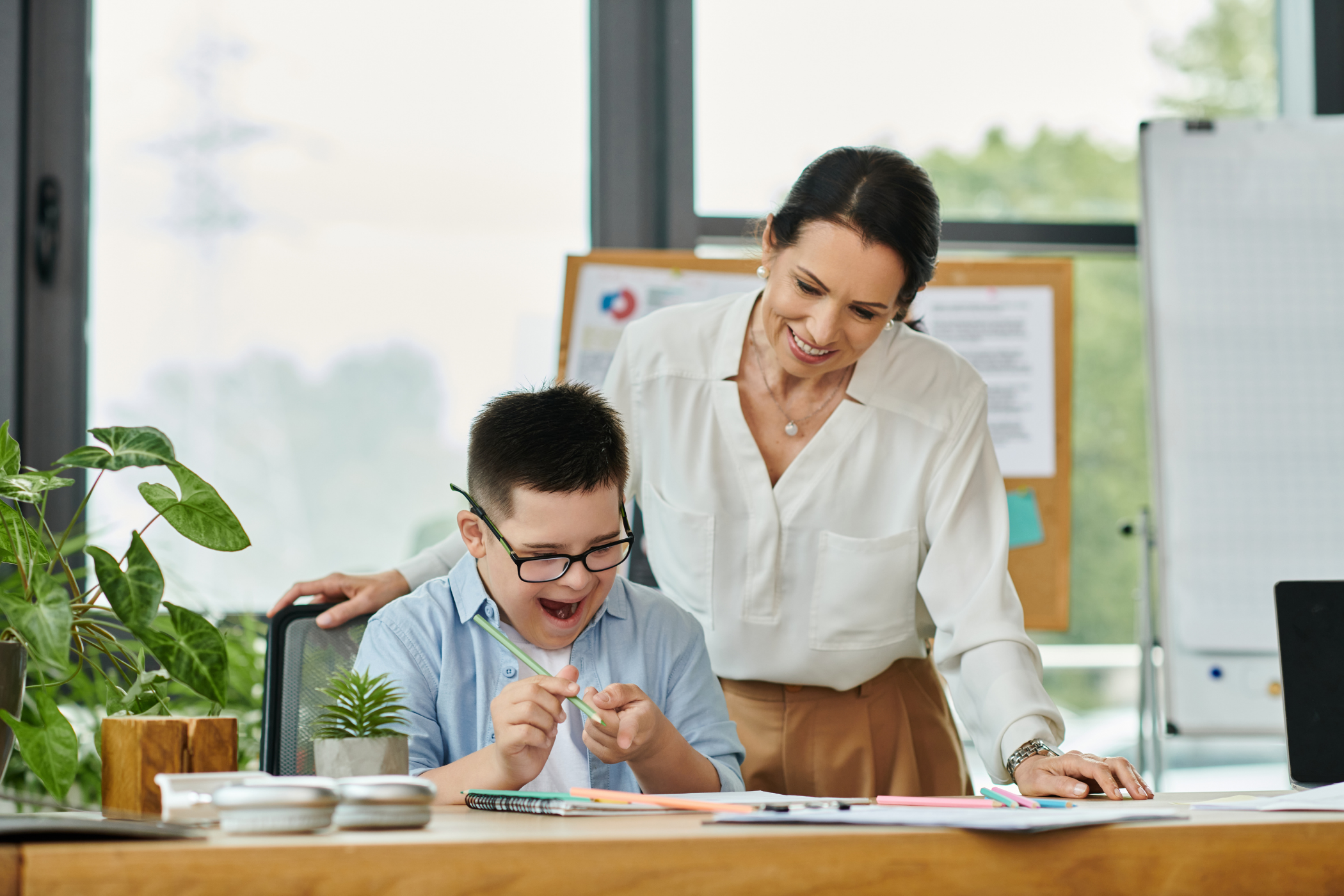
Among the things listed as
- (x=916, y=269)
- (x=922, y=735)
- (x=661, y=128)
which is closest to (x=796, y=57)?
(x=661, y=128)

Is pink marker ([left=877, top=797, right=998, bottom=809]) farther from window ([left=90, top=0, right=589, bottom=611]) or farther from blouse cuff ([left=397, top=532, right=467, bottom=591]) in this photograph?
window ([left=90, top=0, right=589, bottom=611])

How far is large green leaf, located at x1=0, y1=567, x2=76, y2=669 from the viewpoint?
2.81ft

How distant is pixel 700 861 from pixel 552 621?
0.67 meters

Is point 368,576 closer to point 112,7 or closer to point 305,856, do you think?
point 305,856

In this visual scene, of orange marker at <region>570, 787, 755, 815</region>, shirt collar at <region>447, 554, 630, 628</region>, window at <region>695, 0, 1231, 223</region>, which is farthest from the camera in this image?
window at <region>695, 0, 1231, 223</region>

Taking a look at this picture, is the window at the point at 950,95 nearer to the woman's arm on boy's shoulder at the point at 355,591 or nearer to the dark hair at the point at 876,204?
the dark hair at the point at 876,204

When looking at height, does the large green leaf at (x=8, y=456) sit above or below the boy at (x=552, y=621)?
above

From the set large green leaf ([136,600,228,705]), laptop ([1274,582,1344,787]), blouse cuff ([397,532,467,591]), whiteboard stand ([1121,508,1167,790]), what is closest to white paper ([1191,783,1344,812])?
laptop ([1274,582,1344,787])

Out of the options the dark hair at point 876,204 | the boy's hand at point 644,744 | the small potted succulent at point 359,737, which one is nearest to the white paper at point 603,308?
the dark hair at point 876,204

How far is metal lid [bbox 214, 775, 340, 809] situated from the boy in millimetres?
490

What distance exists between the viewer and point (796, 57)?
2660 millimetres

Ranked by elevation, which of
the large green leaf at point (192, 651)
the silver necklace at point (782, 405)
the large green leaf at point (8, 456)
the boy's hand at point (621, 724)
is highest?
the silver necklace at point (782, 405)

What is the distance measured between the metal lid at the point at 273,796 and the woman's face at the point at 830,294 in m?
0.94

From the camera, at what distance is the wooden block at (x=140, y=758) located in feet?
2.73
